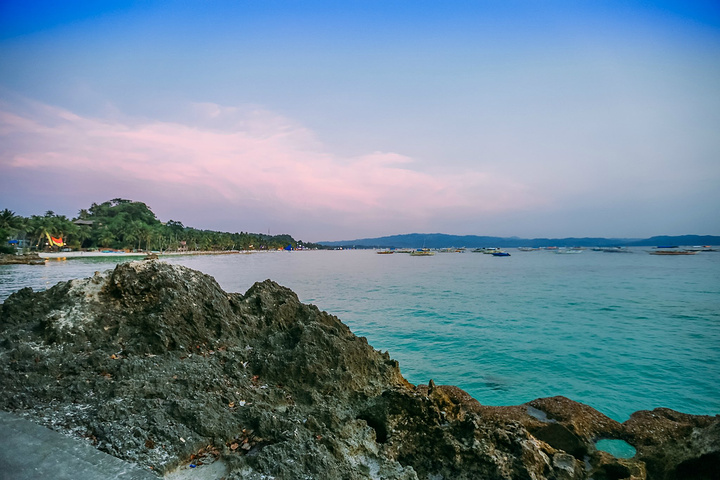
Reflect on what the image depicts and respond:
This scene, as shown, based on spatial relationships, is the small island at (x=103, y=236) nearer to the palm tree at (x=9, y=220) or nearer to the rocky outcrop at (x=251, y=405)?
the palm tree at (x=9, y=220)

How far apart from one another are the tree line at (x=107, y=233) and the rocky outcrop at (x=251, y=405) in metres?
70.2

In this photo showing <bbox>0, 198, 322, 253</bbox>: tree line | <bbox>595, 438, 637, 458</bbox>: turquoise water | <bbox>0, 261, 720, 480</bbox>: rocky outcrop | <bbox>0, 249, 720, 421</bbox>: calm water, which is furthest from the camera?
<bbox>0, 198, 322, 253</bbox>: tree line

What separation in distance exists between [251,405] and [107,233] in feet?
361

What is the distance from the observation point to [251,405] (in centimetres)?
479

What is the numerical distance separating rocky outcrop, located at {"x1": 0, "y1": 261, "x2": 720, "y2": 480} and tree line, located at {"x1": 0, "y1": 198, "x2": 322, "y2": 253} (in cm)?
7017

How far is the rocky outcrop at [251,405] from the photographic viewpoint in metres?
4.01

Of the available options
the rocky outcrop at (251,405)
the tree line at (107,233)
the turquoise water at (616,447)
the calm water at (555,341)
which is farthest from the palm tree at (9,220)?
the turquoise water at (616,447)

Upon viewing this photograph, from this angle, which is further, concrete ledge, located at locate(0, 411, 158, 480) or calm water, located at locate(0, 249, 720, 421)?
calm water, located at locate(0, 249, 720, 421)

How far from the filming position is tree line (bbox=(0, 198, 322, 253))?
7200cm

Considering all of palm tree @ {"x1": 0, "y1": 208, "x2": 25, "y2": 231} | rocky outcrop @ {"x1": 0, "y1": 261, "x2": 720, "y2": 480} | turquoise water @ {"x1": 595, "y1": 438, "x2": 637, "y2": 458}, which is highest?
palm tree @ {"x1": 0, "y1": 208, "x2": 25, "y2": 231}

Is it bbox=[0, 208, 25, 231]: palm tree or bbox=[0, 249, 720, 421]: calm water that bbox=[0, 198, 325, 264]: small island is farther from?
bbox=[0, 249, 720, 421]: calm water

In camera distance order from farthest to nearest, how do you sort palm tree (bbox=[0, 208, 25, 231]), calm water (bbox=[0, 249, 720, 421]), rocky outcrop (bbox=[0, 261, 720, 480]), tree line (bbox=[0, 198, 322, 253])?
tree line (bbox=[0, 198, 322, 253]) → palm tree (bbox=[0, 208, 25, 231]) → calm water (bbox=[0, 249, 720, 421]) → rocky outcrop (bbox=[0, 261, 720, 480])

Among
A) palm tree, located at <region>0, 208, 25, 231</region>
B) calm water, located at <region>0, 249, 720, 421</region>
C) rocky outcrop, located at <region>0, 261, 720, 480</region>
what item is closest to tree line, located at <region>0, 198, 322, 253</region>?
palm tree, located at <region>0, 208, 25, 231</region>

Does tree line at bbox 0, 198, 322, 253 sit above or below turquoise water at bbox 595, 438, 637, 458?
above
